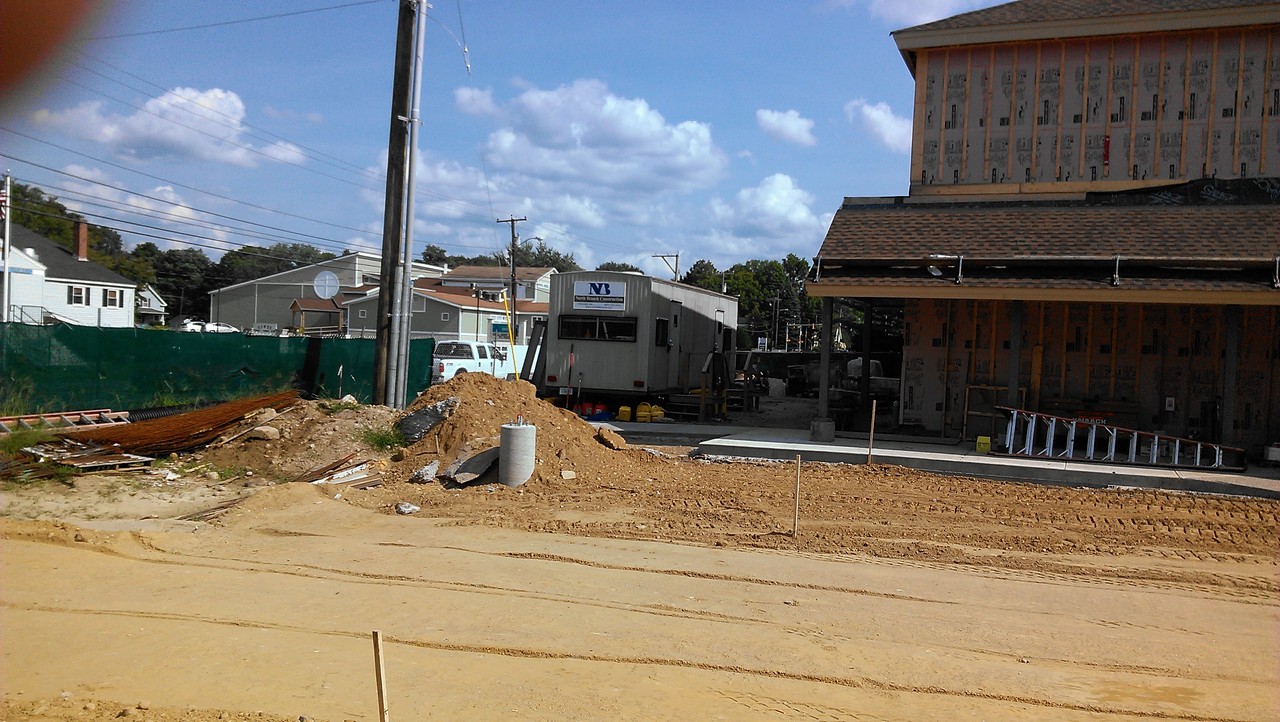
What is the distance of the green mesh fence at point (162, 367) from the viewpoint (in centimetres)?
1756

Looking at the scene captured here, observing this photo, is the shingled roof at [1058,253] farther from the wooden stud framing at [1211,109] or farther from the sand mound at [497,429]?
the sand mound at [497,429]

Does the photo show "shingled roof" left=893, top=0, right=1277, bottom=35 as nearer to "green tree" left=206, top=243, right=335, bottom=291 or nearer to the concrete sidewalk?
the concrete sidewalk

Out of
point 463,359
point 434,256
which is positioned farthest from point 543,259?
point 463,359

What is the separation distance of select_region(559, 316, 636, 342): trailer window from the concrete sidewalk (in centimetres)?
374

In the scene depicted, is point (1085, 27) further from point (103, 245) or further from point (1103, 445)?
point (103, 245)

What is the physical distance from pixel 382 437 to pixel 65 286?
Answer: 122 feet

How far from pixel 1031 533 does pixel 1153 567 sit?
1644 millimetres

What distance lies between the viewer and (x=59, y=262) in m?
44.6

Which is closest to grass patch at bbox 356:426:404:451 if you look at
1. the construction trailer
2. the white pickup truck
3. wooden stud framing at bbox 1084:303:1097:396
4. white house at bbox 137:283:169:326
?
the construction trailer

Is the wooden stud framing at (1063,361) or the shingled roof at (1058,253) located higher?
the shingled roof at (1058,253)

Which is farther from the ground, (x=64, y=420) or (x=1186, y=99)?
(x=1186, y=99)

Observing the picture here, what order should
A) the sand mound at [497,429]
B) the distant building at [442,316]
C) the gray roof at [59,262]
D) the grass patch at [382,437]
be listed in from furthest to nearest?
the distant building at [442,316], the gray roof at [59,262], the grass patch at [382,437], the sand mound at [497,429]

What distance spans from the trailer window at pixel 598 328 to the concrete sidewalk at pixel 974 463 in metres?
3.74

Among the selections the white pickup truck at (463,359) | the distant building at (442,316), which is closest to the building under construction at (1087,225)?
the white pickup truck at (463,359)
